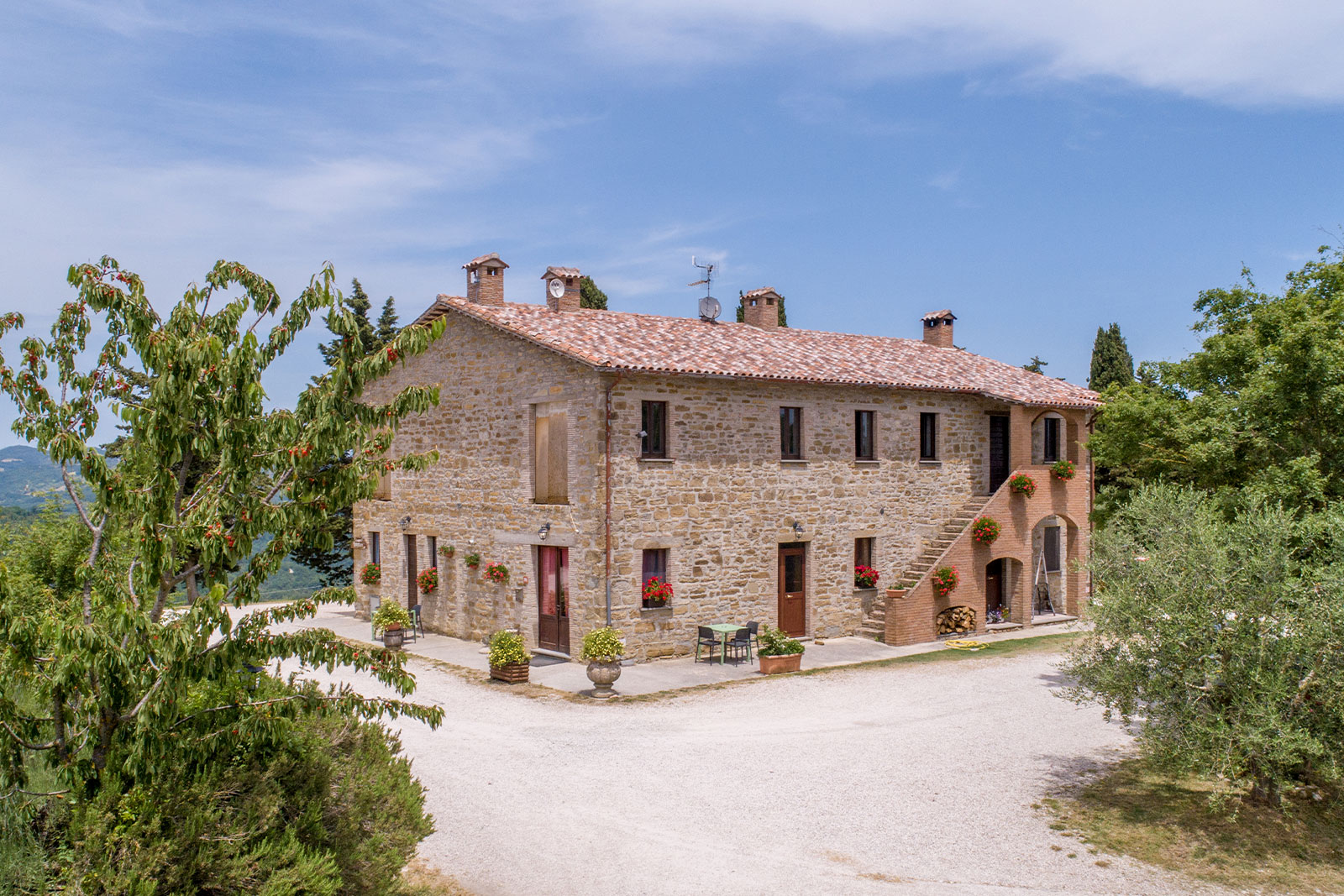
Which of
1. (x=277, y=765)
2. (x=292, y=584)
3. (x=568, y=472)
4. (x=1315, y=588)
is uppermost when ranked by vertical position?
(x=568, y=472)

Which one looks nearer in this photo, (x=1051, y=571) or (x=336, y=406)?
(x=336, y=406)

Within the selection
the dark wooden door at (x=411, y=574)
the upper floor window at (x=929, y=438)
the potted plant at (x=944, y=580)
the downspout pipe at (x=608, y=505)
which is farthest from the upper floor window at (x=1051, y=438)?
the dark wooden door at (x=411, y=574)

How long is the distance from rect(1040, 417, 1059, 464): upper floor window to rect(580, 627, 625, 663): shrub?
14.3m

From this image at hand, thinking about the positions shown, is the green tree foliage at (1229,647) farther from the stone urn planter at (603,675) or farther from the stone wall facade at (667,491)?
the stone wall facade at (667,491)

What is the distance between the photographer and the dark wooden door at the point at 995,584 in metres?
23.9

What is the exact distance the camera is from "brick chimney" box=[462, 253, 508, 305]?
2136 centimetres

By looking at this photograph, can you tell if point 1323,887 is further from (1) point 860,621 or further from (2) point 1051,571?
(2) point 1051,571

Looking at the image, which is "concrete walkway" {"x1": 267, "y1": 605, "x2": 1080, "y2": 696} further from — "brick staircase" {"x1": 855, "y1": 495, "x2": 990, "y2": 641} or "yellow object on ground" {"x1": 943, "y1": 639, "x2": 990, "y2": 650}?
"brick staircase" {"x1": 855, "y1": 495, "x2": 990, "y2": 641}

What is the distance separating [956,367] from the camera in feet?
81.7

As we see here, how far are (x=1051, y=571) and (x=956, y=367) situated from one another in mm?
5984

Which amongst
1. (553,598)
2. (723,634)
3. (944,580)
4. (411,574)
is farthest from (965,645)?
(411,574)

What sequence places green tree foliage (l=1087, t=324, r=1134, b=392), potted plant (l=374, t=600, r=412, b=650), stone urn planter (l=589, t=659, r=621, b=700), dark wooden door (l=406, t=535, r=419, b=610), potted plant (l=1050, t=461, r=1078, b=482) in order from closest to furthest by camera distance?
stone urn planter (l=589, t=659, r=621, b=700), potted plant (l=374, t=600, r=412, b=650), dark wooden door (l=406, t=535, r=419, b=610), potted plant (l=1050, t=461, r=1078, b=482), green tree foliage (l=1087, t=324, r=1134, b=392)

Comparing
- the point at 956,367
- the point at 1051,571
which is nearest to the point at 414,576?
the point at 956,367

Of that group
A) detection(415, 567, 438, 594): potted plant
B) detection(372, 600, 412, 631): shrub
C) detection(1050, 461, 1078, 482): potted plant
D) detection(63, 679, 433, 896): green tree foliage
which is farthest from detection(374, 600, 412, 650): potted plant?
detection(1050, 461, 1078, 482): potted plant
